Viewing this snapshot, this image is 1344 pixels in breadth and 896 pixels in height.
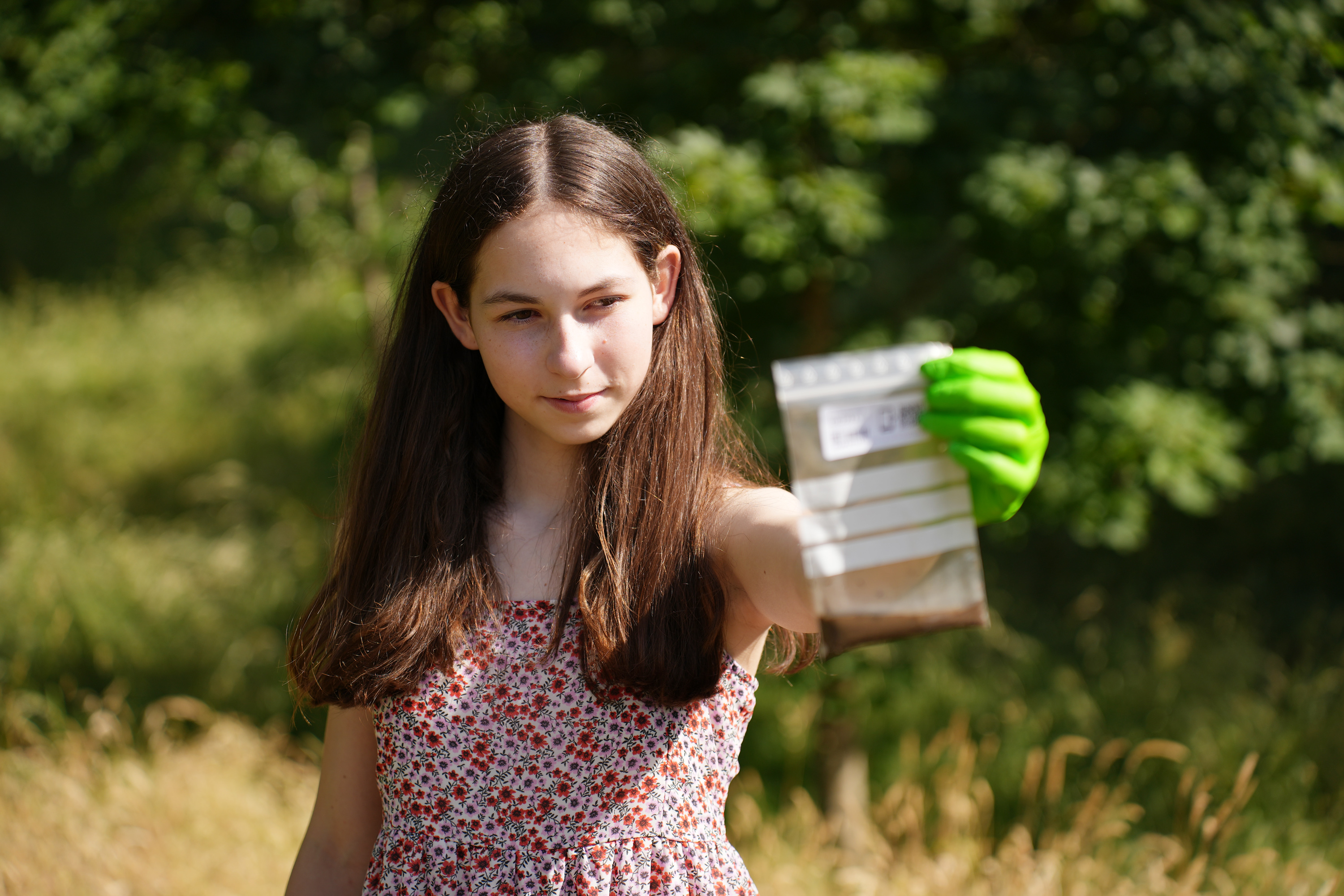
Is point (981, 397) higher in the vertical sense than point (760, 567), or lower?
higher

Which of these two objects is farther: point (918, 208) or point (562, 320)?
point (918, 208)

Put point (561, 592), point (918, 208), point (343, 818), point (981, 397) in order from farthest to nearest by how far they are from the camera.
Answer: point (918, 208)
point (343, 818)
point (561, 592)
point (981, 397)

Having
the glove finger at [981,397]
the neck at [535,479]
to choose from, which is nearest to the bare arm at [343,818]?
the neck at [535,479]

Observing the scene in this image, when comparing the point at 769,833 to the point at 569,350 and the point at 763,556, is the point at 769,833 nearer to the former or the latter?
the point at 763,556

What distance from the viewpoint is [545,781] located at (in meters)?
1.36

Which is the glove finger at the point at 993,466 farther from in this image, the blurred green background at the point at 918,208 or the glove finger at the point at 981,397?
the blurred green background at the point at 918,208

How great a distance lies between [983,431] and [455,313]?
81cm

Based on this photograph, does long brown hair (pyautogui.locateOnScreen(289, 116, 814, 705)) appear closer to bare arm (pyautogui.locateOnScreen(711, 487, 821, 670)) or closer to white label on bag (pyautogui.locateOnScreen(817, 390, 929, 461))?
bare arm (pyautogui.locateOnScreen(711, 487, 821, 670))

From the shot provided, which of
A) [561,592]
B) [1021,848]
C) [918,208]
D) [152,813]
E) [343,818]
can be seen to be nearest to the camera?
[561,592]

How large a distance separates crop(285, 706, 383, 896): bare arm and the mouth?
0.60 metres

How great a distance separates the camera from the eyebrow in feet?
4.31

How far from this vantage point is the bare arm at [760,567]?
1.23 m

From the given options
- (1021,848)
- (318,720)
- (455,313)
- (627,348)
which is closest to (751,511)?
(627,348)

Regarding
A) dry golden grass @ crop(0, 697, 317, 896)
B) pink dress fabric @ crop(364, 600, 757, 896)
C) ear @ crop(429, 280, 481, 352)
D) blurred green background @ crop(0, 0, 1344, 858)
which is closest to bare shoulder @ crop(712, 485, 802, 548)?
pink dress fabric @ crop(364, 600, 757, 896)
